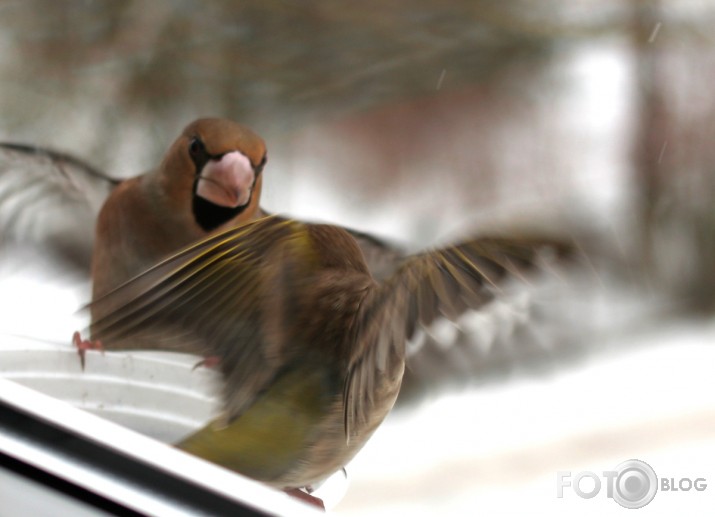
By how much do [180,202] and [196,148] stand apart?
0.07 metres

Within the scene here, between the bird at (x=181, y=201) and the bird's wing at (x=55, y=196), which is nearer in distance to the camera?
the bird at (x=181, y=201)

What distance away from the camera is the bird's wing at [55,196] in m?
0.94

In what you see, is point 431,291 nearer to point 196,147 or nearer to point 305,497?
point 305,497

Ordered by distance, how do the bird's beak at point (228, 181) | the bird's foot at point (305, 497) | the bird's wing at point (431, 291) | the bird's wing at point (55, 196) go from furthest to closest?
the bird's wing at point (55, 196) → the bird's beak at point (228, 181) → the bird's foot at point (305, 497) → the bird's wing at point (431, 291)

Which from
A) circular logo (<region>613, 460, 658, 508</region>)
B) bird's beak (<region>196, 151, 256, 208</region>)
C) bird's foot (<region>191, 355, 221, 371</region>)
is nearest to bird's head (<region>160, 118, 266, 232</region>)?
bird's beak (<region>196, 151, 256, 208</region>)

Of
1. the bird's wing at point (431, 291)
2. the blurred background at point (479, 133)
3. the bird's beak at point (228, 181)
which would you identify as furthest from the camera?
the blurred background at point (479, 133)

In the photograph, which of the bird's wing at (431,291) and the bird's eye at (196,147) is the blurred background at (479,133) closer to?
the bird's eye at (196,147)

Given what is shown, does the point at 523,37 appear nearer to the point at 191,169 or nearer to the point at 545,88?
the point at 545,88

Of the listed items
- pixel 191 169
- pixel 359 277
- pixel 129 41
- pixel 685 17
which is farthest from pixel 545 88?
pixel 359 277

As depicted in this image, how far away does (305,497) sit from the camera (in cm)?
56

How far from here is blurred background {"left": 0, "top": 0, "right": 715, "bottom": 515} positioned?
4.57ft

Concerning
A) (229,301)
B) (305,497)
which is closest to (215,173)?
(229,301)

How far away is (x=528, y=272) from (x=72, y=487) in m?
0.25

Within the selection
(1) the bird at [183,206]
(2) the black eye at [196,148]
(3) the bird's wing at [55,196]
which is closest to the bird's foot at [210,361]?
(1) the bird at [183,206]
